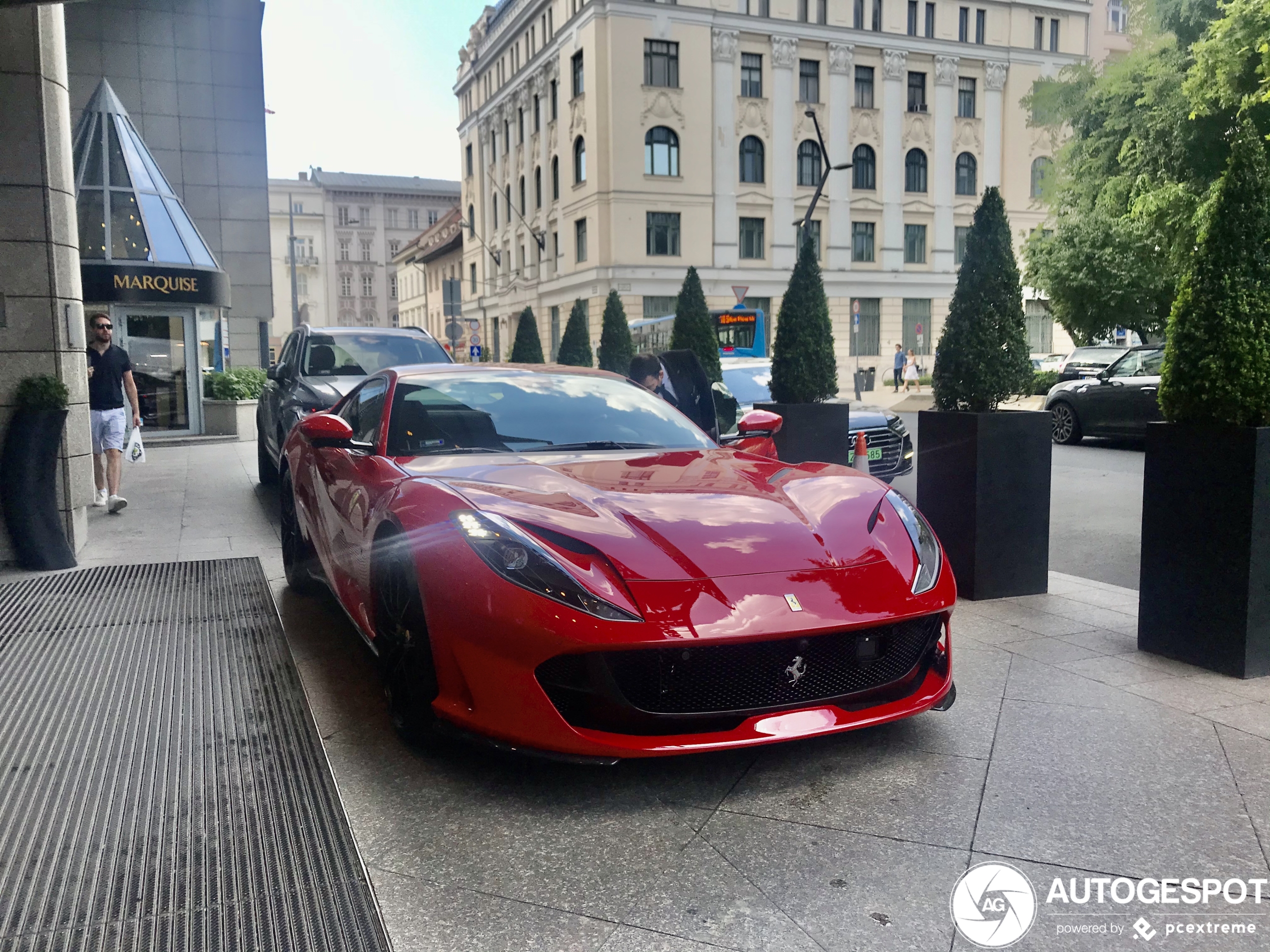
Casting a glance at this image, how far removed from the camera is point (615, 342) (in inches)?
740

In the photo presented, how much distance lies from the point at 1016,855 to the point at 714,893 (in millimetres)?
871

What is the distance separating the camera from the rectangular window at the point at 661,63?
43500 millimetres

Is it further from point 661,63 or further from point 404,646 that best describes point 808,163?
point 404,646

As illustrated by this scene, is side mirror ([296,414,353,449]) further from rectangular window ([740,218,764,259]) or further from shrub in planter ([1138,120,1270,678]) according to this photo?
rectangular window ([740,218,764,259])

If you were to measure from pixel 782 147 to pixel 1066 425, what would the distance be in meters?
32.1

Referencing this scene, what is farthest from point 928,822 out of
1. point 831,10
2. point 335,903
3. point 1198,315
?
point 831,10

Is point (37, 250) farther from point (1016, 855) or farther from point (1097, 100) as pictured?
point (1097, 100)

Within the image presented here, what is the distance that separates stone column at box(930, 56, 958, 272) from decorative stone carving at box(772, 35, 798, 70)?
745 cm

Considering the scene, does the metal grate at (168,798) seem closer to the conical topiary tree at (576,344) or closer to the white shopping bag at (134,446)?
the white shopping bag at (134,446)

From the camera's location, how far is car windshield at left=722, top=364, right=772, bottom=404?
38.4 ft

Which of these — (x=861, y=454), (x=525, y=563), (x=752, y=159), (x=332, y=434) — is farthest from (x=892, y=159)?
(x=525, y=563)

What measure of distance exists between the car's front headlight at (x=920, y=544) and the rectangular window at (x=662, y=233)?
4121 centimetres

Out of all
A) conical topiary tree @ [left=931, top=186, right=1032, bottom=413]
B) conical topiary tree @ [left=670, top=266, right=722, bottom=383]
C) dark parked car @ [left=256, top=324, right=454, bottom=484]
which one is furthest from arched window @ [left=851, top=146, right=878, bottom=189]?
conical topiary tree @ [left=931, top=186, right=1032, bottom=413]

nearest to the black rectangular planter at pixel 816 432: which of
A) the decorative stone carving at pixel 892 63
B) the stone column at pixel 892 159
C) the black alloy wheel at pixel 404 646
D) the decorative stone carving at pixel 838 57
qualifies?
the black alloy wheel at pixel 404 646
